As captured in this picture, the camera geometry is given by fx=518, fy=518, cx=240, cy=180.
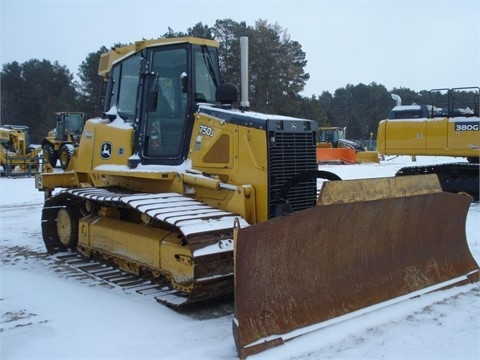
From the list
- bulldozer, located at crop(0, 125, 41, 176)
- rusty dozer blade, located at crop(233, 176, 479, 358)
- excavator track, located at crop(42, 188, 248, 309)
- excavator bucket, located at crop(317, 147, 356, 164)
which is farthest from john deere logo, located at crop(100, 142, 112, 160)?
excavator bucket, located at crop(317, 147, 356, 164)

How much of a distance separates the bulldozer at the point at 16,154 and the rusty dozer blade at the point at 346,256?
18584 millimetres

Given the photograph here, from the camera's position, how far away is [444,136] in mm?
11523

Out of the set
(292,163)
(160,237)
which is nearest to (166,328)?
(160,237)

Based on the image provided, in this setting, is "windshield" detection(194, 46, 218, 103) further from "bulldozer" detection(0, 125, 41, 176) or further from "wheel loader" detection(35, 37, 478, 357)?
"bulldozer" detection(0, 125, 41, 176)

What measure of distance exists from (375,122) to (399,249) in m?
71.5

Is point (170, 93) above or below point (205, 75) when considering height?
below

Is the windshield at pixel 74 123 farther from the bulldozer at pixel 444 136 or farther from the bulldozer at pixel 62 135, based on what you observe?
the bulldozer at pixel 444 136

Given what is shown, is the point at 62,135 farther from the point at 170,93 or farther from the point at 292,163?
the point at 292,163

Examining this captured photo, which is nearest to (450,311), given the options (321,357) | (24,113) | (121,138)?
(321,357)

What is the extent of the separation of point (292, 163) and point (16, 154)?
19.4 m

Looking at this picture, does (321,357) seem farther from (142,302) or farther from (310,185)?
(310,185)

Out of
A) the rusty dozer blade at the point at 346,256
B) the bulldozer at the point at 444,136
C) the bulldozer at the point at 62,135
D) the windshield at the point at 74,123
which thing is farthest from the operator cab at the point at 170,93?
the windshield at the point at 74,123

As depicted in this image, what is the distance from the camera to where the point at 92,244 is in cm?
659

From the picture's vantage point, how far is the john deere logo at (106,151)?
22.3 feet
